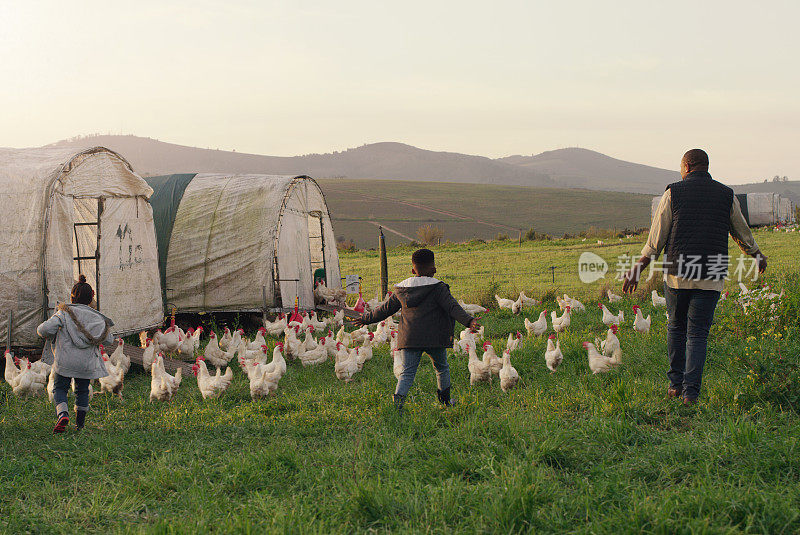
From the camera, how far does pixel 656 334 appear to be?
28.4ft

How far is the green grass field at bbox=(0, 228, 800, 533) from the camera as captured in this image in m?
3.29

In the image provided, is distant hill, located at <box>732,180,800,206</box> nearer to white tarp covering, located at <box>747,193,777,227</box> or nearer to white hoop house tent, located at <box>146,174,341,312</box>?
white tarp covering, located at <box>747,193,777,227</box>

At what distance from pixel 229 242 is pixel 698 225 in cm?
995

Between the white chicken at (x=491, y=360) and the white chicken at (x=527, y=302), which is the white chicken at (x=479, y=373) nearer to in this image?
the white chicken at (x=491, y=360)

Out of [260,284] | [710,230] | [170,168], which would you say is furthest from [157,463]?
[170,168]

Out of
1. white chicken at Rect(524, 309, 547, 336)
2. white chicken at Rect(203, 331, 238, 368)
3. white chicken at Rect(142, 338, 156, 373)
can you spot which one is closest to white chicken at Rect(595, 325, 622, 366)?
white chicken at Rect(524, 309, 547, 336)

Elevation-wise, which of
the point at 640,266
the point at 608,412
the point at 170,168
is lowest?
the point at 608,412

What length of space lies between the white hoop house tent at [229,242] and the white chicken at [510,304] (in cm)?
464

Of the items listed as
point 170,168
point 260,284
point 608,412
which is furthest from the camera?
point 170,168

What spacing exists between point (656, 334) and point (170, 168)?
206m

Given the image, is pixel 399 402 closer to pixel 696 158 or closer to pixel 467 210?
pixel 696 158

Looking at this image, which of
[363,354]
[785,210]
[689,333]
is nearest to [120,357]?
[363,354]

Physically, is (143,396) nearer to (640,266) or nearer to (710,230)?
(640,266)

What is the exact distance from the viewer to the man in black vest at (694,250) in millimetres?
5008
